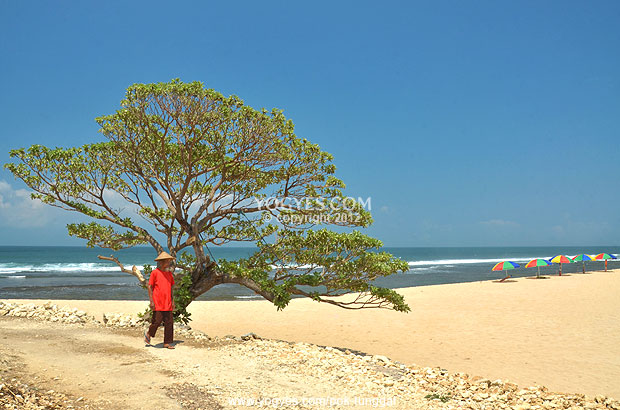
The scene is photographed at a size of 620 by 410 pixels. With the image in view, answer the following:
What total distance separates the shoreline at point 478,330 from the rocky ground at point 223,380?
2911mm

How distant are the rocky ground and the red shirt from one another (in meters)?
0.83

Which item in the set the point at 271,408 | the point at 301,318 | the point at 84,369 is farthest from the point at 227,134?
the point at 301,318

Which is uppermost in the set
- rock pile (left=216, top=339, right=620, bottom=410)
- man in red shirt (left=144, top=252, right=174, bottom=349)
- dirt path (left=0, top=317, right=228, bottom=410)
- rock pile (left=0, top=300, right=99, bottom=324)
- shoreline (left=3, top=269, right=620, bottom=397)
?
man in red shirt (left=144, top=252, right=174, bottom=349)

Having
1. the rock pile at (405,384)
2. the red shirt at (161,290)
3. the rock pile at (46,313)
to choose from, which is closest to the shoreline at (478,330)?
the rock pile at (405,384)

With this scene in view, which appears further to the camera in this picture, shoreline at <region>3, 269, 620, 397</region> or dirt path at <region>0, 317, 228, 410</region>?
shoreline at <region>3, 269, 620, 397</region>

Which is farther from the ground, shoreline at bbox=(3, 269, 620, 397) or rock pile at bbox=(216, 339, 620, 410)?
rock pile at bbox=(216, 339, 620, 410)

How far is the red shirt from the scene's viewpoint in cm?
856

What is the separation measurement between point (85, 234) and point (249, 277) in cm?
421

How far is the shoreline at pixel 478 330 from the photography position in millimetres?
10445

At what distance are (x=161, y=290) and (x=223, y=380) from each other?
2.60 m

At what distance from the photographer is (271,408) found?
228 inches

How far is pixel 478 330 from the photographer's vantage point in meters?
15.1

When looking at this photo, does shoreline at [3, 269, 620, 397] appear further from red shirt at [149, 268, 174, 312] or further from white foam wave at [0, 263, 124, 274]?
white foam wave at [0, 263, 124, 274]

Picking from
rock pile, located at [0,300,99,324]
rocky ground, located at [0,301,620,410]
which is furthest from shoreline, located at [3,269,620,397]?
rock pile, located at [0,300,99,324]
